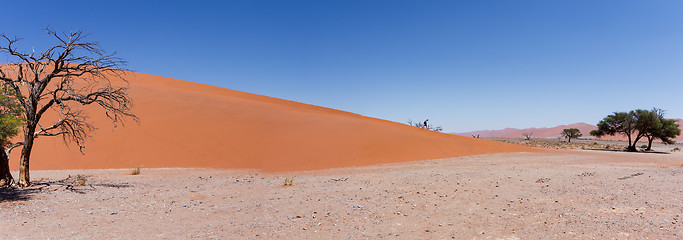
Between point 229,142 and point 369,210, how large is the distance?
1710 cm

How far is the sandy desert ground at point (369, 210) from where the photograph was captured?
5711 millimetres

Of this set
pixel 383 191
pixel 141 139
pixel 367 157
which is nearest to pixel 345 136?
pixel 367 157

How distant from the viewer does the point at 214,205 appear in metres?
8.39

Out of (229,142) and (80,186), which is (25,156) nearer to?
(80,186)

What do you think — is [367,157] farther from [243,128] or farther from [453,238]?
[453,238]

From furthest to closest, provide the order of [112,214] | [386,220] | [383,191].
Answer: [383,191], [112,214], [386,220]

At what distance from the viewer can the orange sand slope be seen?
18.9 m

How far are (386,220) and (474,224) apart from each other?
1.62 meters

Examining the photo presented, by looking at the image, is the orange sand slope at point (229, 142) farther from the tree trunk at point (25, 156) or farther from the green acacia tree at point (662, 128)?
the green acacia tree at point (662, 128)

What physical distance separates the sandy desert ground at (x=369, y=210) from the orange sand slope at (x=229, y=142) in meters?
8.57

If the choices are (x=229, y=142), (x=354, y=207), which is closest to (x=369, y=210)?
(x=354, y=207)

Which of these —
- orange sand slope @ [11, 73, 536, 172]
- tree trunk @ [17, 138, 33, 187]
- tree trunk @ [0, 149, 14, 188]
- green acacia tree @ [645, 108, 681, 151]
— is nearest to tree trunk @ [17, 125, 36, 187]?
tree trunk @ [17, 138, 33, 187]

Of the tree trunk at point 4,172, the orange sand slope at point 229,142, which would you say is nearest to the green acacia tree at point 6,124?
the tree trunk at point 4,172

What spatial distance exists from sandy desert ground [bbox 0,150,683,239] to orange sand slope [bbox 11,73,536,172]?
8.57 metres
